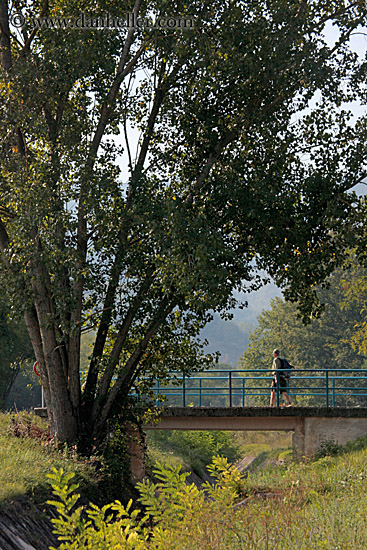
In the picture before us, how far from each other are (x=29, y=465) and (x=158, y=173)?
6.54 m

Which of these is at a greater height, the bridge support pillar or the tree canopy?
the tree canopy

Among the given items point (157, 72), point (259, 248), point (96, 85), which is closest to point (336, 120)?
point (259, 248)

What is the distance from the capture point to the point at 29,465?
1141cm

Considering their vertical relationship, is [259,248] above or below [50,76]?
below

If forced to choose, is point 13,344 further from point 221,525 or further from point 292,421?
point 221,525

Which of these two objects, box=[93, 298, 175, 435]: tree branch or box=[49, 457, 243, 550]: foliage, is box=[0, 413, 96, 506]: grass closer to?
box=[93, 298, 175, 435]: tree branch

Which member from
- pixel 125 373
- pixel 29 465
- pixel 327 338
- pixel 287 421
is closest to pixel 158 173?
pixel 125 373

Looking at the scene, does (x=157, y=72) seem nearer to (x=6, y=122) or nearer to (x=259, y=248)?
(x=6, y=122)

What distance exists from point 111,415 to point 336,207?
656cm

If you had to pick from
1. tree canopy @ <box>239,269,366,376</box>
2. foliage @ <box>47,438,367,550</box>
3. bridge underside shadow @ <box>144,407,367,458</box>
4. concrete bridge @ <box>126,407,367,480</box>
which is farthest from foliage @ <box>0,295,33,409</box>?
tree canopy @ <box>239,269,366,376</box>

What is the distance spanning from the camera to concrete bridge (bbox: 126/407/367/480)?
18734 mm

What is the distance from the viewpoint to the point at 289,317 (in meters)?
54.8

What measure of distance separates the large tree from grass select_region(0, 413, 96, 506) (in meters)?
0.70

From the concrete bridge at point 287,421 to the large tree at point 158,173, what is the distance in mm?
5791
